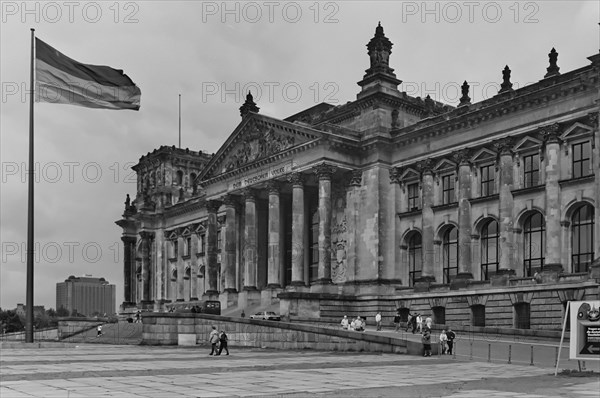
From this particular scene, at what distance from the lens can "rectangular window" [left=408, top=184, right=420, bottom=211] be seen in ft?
198

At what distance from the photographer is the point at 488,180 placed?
179ft

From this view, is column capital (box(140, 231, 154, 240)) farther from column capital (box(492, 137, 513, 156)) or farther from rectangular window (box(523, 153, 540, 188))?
rectangular window (box(523, 153, 540, 188))

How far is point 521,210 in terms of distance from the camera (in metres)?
51.4

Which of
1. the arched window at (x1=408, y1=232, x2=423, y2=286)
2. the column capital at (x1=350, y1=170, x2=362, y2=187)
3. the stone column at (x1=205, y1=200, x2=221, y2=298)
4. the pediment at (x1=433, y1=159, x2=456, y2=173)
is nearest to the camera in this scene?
the pediment at (x1=433, y1=159, x2=456, y2=173)

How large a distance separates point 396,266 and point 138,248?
163 ft

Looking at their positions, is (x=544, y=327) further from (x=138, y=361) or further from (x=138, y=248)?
(x=138, y=248)

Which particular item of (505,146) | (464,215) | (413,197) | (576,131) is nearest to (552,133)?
(576,131)

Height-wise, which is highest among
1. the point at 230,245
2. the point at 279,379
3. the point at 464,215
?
the point at 464,215

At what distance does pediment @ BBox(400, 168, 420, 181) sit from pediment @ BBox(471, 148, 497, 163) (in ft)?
18.9

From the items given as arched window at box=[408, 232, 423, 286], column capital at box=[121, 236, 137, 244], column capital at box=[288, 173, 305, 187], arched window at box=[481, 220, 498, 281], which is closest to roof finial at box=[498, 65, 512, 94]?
arched window at box=[481, 220, 498, 281]

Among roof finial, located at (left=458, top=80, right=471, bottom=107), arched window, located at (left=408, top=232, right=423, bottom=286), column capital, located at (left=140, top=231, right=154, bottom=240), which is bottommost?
arched window, located at (left=408, top=232, right=423, bottom=286)

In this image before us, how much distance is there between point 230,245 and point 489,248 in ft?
90.3

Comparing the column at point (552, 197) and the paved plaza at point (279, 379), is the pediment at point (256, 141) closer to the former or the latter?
the column at point (552, 197)

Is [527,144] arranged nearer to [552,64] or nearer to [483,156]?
Result: [483,156]
